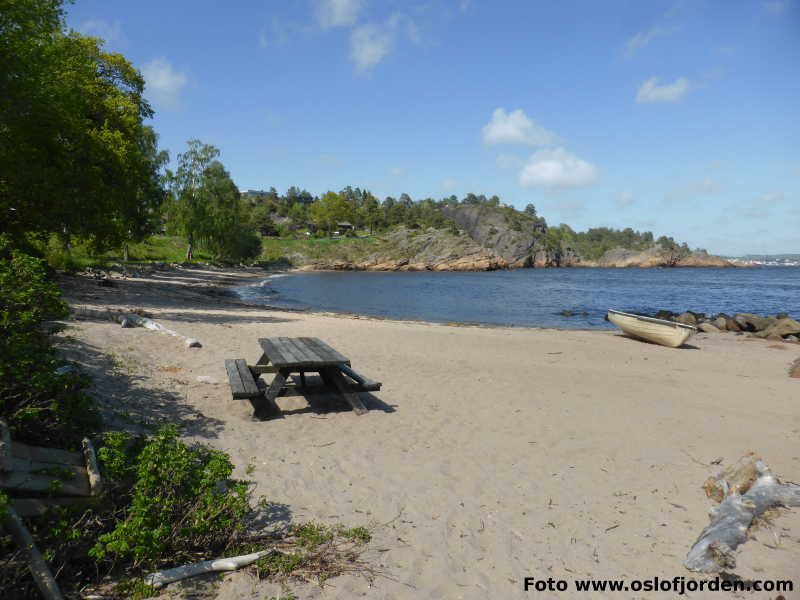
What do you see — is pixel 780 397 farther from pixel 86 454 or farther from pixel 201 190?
pixel 201 190

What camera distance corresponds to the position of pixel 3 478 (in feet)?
10.8

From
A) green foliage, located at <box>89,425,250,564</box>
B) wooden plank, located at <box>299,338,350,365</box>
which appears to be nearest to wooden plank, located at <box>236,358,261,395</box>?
wooden plank, located at <box>299,338,350,365</box>

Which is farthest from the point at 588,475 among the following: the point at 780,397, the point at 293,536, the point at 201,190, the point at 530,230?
the point at 530,230

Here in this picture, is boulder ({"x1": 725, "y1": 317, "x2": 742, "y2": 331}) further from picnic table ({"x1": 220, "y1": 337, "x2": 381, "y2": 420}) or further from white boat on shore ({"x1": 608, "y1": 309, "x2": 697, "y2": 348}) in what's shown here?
picnic table ({"x1": 220, "y1": 337, "x2": 381, "y2": 420})

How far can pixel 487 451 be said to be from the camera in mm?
6449

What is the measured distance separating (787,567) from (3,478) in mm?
6012

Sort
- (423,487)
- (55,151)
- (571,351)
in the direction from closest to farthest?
(423,487)
(571,351)
(55,151)

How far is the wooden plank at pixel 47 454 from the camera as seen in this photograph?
12.3 feet

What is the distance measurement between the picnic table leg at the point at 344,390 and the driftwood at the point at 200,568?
3.92 metres

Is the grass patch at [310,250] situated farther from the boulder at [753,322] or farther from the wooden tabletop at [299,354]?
the wooden tabletop at [299,354]

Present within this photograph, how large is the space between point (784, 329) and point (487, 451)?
21.6 meters

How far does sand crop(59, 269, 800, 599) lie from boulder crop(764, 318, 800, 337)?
427 inches

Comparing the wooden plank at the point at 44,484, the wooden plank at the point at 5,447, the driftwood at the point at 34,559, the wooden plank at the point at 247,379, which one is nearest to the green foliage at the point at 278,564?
the driftwood at the point at 34,559

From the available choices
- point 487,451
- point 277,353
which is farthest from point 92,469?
point 487,451
